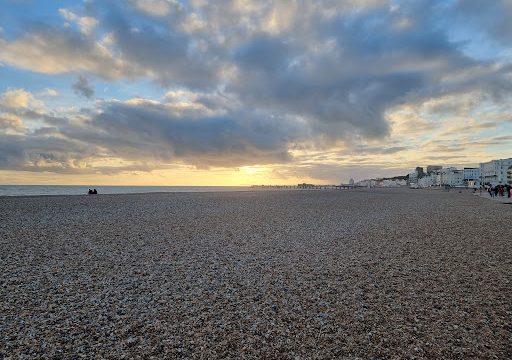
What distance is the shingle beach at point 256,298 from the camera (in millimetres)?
4688

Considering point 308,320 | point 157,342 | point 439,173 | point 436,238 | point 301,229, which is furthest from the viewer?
point 439,173

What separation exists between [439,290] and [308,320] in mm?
3395

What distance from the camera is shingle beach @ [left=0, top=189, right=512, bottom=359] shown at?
4.69 meters

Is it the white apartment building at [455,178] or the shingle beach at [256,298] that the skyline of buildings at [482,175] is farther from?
the shingle beach at [256,298]

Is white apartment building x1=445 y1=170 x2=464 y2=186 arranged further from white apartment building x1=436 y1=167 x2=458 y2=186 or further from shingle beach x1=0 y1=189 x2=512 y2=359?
shingle beach x1=0 y1=189 x2=512 y2=359

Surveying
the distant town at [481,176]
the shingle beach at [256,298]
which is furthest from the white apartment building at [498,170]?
the shingle beach at [256,298]

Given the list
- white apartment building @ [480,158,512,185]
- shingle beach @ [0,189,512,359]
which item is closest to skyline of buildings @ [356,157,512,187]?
white apartment building @ [480,158,512,185]

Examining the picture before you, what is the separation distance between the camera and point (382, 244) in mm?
12078

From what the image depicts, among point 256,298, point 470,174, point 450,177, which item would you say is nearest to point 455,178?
point 450,177

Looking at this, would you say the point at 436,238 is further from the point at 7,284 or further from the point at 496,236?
the point at 7,284

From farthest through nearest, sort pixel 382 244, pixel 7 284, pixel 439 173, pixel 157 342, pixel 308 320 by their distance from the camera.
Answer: pixel 439 173
pixel 382 244
pixel 7 284
pixel 308 320
pixel 157 342

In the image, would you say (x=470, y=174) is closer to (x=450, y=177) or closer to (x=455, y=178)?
(x=455, y=178)

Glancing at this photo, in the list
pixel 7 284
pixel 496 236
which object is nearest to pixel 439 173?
pixel 496 236

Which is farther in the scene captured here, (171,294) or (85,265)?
(85,265)
